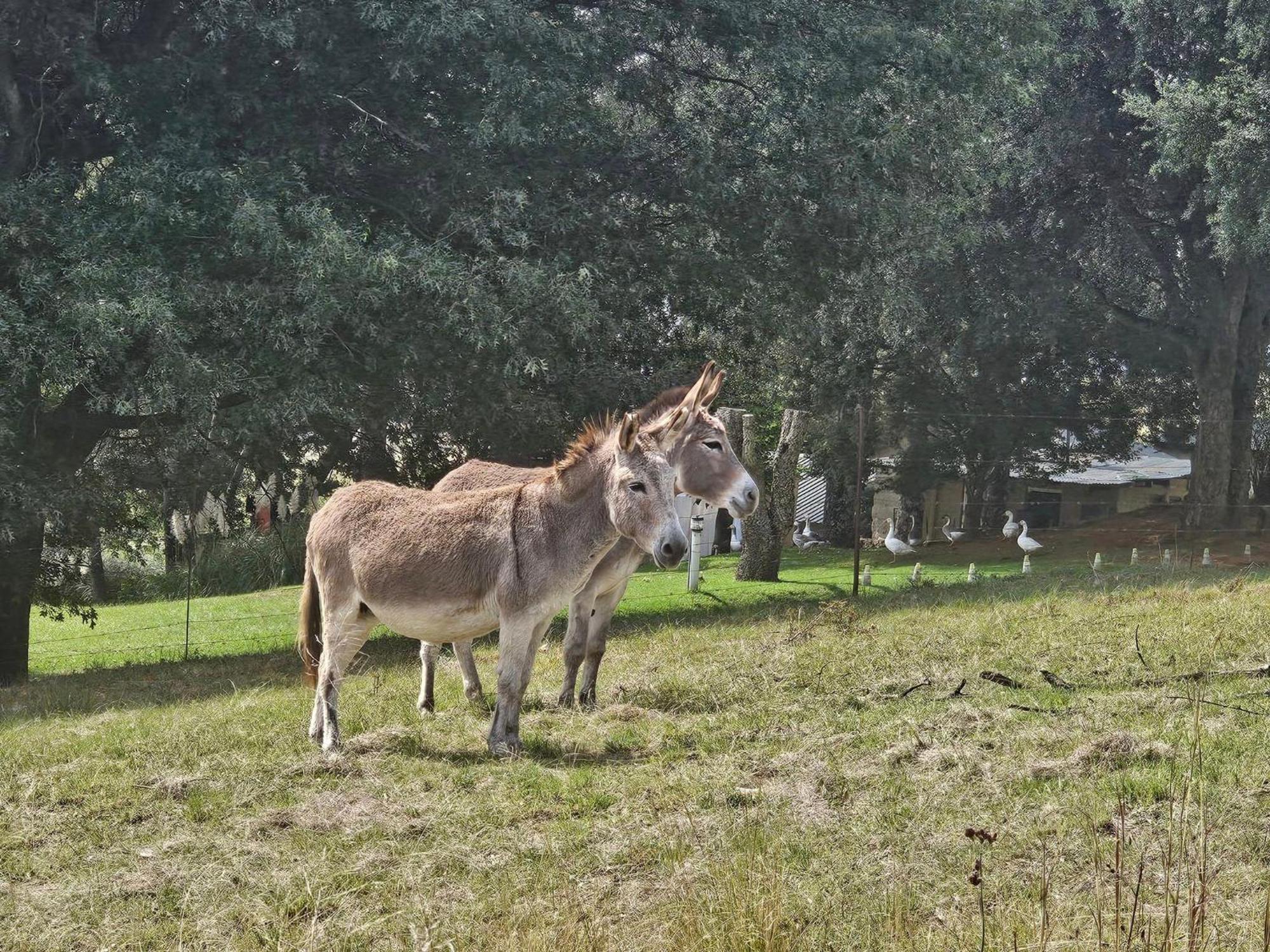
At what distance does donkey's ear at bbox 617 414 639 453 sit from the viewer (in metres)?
8.64

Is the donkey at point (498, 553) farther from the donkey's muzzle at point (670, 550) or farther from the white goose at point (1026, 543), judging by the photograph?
the white goose at point (1026, 543)

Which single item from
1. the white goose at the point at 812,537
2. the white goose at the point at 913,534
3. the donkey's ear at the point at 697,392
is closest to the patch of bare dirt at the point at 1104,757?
the donkey's ear at the point at 697,392

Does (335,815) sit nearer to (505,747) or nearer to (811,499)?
(505,747)

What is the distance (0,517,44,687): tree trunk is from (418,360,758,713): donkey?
7027mm

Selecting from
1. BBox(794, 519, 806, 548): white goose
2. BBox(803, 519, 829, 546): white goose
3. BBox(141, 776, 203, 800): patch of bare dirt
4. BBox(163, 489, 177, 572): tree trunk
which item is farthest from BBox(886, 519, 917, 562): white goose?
BBox(141, 776, 203, 800): patch of bare dirt

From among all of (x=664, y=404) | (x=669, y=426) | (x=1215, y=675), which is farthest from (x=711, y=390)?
(x=1215, y=675)

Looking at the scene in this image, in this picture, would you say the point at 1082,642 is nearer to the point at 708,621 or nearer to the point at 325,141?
the point at 708,621

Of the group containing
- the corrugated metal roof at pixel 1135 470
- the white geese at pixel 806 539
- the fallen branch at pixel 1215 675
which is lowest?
the fallen branch at pixel 1215 675

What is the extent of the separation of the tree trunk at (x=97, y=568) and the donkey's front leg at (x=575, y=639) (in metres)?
8.06

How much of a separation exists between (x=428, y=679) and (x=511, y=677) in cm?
186

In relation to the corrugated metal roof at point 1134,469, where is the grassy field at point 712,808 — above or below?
below

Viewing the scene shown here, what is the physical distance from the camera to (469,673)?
10414 millimetres

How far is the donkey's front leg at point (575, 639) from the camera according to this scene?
10547mm

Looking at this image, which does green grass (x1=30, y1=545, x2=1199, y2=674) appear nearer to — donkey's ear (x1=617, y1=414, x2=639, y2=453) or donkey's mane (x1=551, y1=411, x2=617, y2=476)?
donkey's mane (x1=551, y1=411, x2=617, y2=476)
